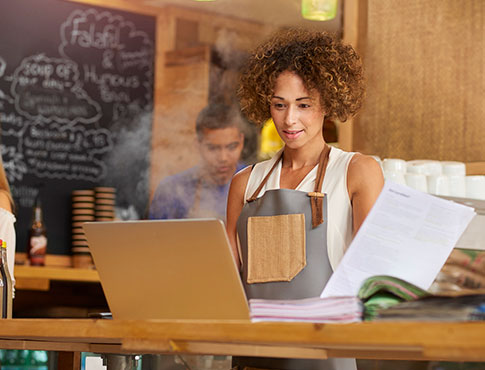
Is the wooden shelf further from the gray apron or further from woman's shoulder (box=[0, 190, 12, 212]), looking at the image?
the gray apron

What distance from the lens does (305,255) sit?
5.82 ft

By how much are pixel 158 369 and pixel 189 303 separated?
58 cm

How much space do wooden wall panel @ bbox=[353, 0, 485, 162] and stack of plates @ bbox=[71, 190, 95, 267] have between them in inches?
74.7

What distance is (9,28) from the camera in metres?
4.75

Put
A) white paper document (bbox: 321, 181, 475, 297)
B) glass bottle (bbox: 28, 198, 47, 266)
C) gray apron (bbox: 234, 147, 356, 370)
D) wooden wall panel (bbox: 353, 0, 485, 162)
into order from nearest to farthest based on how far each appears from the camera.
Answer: white paper document (bbox: 321, 181, 475, 297) < gray apron (bbox: 234, 147, 356, 370) < wooden wall panel (bbox: 353, 0, 485, 162) < glass bottle (bbox: 28, 198, 47, 266)

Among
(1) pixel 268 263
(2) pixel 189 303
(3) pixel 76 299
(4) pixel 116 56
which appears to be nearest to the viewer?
(2) pixel 189 303

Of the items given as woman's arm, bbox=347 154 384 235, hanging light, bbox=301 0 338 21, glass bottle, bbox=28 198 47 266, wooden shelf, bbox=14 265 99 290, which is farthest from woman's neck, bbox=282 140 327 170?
glass bottle, bbox=28 198 47 266

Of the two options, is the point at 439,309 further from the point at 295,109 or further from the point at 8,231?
the point at 8,231

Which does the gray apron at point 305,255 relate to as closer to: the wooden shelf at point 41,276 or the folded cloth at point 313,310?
the folded cloth at point 313,310

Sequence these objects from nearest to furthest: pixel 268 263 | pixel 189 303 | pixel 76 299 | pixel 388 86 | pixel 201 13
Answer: pixel 189 303 < pixel 268 263 < pixel 388 86 < pixel 76 299 < pixel 201 13

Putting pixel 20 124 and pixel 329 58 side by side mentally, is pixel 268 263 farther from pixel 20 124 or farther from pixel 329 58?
pixel 20 124

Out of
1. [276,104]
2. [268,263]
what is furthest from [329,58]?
[268,263]

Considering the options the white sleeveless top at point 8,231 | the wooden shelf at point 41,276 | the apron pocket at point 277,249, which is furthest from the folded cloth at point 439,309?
the wooden shelf at point 41,276

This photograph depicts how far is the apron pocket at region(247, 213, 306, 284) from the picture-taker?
5.83 feet
